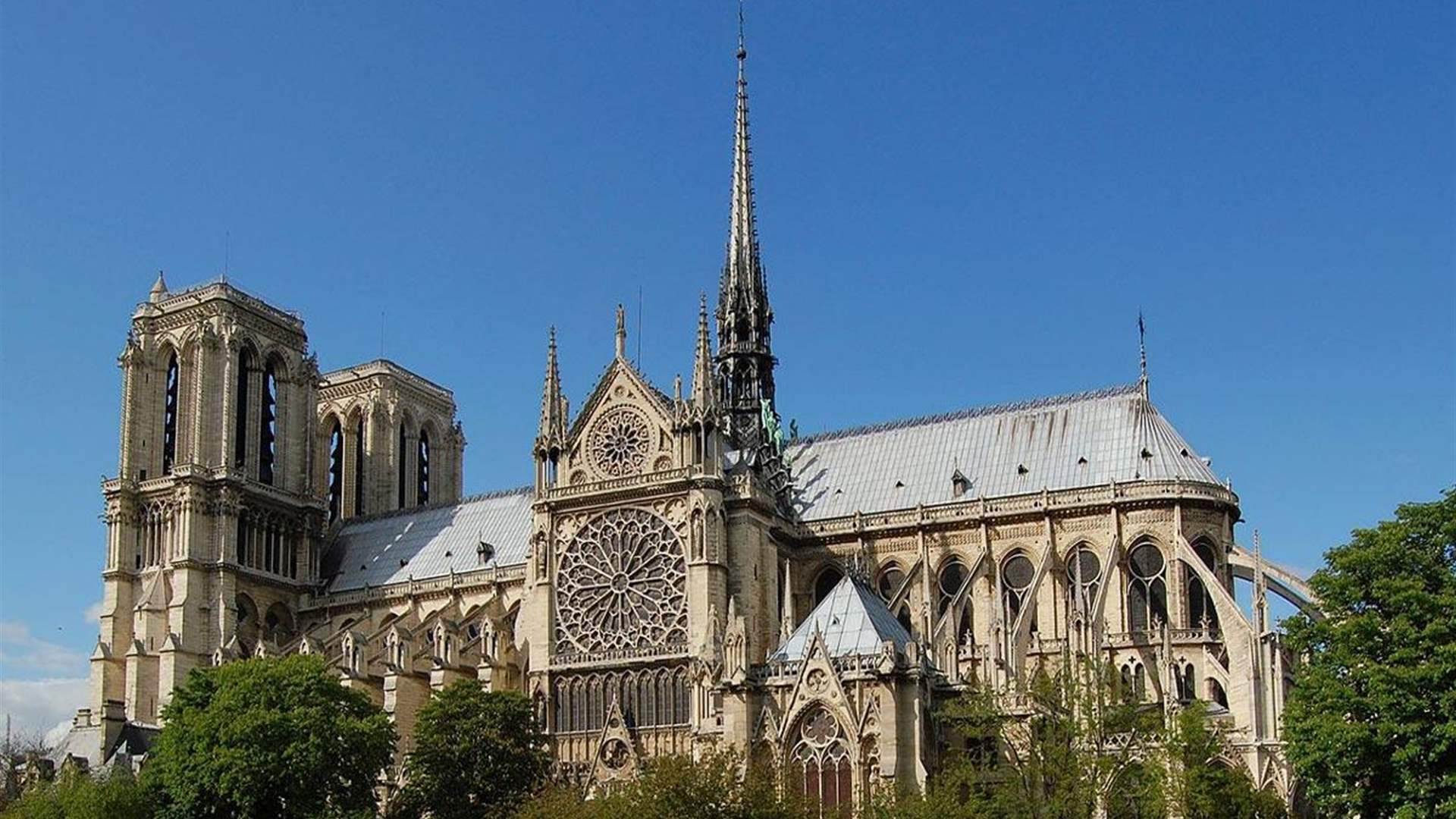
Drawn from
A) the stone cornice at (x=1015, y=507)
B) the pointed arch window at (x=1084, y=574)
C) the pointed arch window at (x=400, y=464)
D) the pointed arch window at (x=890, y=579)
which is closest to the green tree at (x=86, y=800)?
the stone cornice at (x=1015, y=507)

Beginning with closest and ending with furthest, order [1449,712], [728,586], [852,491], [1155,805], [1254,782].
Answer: [1449,712]
[1155,805]
[1254,782]
[728,586]
[852,491]

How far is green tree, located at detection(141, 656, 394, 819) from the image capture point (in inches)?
2245

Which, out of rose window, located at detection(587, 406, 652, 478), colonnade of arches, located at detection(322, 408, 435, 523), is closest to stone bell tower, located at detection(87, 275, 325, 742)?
colonnade of arches, located at detection(322, 408, 435, 523)

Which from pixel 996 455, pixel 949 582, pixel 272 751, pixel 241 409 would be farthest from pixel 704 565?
pixel 241 409

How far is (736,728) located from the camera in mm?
49344

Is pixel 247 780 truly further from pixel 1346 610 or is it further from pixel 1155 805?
pixel 1346 610

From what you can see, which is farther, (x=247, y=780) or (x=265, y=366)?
(x=265, y=366)

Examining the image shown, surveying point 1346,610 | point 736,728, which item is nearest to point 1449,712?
point 1346,610

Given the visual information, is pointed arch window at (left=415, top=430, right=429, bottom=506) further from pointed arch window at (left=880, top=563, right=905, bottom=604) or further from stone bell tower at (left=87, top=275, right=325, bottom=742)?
pointed arch window at (left=880, top=563, right=905, bottom=604)

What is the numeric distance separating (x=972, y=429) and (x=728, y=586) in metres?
12.3

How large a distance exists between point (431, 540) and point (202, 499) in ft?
30.7

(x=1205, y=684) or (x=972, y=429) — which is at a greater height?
(x=972, y=429)

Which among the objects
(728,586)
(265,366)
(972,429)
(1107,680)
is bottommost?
(1107,680)

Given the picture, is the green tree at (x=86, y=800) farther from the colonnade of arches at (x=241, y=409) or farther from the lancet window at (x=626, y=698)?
the colonnade of arches at (x=241, y=409)
